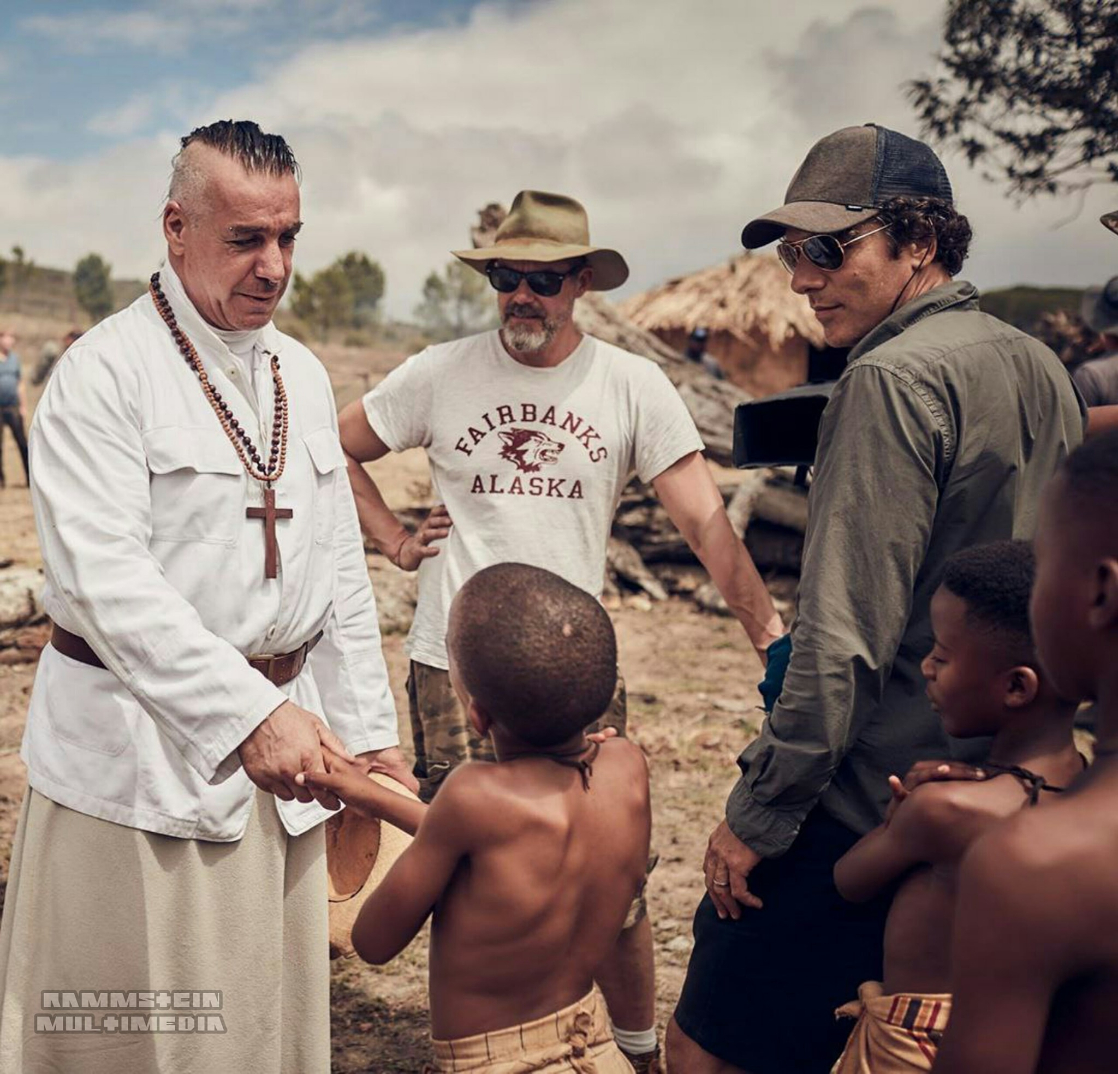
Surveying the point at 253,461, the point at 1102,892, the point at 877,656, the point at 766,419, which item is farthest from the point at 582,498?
the point at 1102,892

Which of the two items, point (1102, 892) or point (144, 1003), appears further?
point (144, 1003)

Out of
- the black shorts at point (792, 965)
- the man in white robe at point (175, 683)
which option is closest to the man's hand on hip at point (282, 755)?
the man in white robe at point (175, 683)

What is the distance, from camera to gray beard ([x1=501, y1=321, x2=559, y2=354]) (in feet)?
13.2

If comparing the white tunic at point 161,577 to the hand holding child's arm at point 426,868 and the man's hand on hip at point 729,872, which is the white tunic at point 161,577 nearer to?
the hand holding child's arm at point 426,868

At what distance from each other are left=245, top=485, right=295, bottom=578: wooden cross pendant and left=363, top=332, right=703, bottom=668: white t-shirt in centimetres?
122

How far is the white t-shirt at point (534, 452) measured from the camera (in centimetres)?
399

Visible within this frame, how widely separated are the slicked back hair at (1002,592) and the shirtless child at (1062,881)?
68cm

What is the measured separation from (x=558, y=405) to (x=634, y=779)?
72.7 inches

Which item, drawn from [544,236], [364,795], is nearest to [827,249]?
[364,795]

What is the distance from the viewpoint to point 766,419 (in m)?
3.29

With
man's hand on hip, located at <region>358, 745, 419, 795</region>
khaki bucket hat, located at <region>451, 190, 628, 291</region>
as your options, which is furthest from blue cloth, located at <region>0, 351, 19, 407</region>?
man's hand on hip, located at <region>358, 745, 419, 795</region>

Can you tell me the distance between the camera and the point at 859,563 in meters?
2.46

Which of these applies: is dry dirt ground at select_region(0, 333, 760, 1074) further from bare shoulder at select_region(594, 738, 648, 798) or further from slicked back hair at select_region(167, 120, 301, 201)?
slicked back hair at select_region(167, 120, 301, 201)

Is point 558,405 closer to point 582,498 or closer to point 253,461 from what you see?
point 582,498
